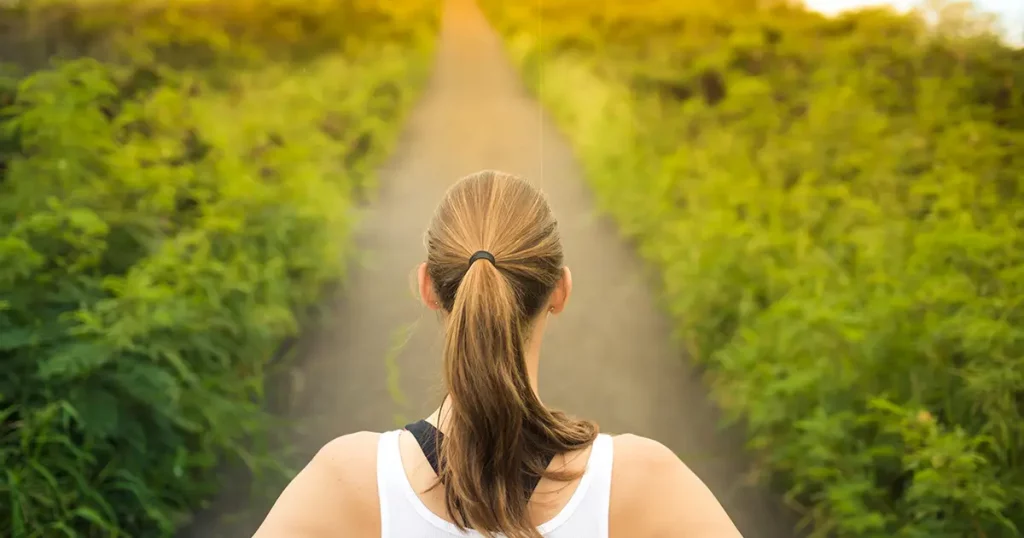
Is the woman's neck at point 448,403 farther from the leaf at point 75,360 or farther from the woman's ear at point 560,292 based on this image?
the leaf at point 75,360

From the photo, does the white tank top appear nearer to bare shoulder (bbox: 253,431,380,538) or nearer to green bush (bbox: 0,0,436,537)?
bare shoulder (bbox: 253,431,380,538)

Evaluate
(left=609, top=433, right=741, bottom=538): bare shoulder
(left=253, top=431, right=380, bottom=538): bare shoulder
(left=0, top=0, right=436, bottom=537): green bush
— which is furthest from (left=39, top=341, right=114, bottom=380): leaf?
(left=609, top=433, right=741, bottom=538): bare shoulder

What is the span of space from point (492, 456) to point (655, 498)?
18 centimetres

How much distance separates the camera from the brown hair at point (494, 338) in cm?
101

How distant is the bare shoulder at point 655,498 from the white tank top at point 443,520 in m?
0.01

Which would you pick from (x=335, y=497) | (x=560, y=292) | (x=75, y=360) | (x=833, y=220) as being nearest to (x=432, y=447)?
(x=335, y=497)

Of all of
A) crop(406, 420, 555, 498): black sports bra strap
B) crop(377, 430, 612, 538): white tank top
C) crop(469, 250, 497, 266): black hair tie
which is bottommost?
crop(377, 430, 612, 538): white tank top

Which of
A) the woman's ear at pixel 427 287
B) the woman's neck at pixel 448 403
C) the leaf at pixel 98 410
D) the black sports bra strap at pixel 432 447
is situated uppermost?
the woman's ear at pixel 427 287

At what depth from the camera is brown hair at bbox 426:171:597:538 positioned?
39.8 inches

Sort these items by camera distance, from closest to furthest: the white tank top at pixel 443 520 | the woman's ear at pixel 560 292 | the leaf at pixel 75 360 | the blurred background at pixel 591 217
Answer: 1. the white tank top at pixel 443 520
2. the woman's ear at pixel 560 292
3. the leaf at pixel 75 360
4. the blurred background at pixel 591 217

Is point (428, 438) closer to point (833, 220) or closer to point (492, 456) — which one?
point (492, 456)

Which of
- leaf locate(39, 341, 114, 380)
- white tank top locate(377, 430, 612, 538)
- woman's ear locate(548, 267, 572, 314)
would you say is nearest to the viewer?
white tank top locate(377, 430, 612, 538)

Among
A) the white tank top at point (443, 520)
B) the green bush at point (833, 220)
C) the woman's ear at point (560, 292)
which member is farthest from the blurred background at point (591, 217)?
the white tank top at point (443, 520)

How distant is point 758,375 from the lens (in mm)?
2588
